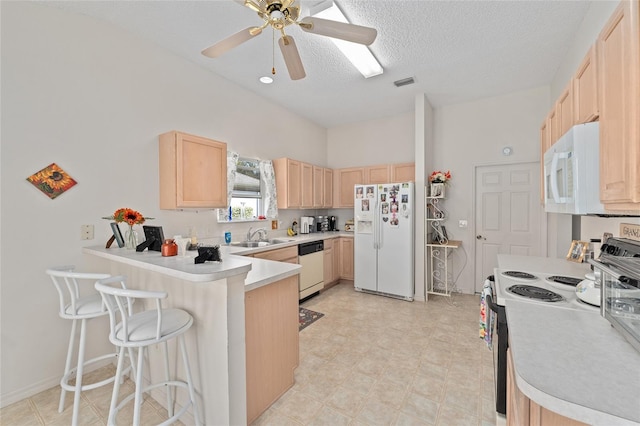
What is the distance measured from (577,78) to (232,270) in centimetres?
233

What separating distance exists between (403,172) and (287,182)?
2.06 m

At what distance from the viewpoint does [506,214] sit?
404 cm

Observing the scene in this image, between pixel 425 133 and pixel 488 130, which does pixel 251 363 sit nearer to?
pixel 425 133

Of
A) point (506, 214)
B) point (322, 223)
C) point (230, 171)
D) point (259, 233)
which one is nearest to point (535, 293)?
point (506, 214)

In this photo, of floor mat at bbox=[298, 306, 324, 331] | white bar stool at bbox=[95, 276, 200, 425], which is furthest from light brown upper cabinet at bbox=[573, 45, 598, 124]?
floor mat at bbox=[298, 306, 324, 331]

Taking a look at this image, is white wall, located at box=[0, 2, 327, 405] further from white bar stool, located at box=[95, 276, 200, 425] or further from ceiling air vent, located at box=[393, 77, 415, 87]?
ceiling air vent, located at box=[393, 77, 415, 87]

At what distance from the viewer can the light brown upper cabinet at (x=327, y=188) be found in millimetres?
5137

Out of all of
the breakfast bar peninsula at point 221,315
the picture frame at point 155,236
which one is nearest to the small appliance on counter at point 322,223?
the breakfast bar peninsula at point 221,315

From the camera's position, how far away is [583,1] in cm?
218

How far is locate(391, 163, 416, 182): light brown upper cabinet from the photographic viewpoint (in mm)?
4520

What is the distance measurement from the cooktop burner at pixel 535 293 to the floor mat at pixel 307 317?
7.24 ft

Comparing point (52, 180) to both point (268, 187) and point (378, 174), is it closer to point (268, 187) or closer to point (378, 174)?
point (268, 187)

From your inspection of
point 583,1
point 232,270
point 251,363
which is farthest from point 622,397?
point 583,1

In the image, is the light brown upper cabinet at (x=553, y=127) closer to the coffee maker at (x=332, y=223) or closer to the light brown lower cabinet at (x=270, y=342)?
the light brown lower cabinet at (x=270, y=342)
